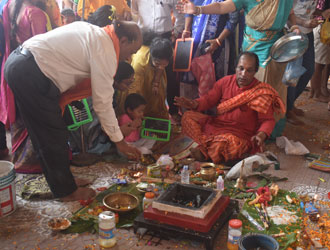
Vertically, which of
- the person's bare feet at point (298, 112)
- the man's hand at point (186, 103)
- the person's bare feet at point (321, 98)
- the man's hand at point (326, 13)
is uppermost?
the man's hand at point (326, 13)

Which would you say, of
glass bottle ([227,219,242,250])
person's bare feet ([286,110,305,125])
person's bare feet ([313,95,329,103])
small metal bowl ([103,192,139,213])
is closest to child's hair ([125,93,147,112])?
small metal bowl ([103,192,139,213])

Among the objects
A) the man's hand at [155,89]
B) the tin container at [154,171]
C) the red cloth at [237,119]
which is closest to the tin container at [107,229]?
the tin container at [154,171]

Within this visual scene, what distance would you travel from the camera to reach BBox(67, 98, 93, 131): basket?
3453 millimetres

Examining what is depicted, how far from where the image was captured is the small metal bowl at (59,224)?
2459 mm

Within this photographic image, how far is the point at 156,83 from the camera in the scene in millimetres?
4168

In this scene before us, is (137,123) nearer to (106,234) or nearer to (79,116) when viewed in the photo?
(79,116)

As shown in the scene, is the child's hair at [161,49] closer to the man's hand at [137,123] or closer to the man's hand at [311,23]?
the man's hand at [137,123]

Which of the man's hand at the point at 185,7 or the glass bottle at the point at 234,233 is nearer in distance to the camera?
the glass bottle at the point at 234,233

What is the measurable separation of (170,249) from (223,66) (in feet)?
8.95

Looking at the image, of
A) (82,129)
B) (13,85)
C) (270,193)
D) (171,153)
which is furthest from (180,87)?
(13,85)

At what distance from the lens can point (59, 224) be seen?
2.50m

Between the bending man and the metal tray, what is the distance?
1722 millimetres

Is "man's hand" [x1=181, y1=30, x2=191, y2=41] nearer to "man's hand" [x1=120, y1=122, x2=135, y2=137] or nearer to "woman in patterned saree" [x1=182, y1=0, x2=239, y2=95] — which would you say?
"woman in patterned saree" [x1=182, y1=0, x2=239, y2=95]

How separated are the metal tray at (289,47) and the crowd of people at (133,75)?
13cm
